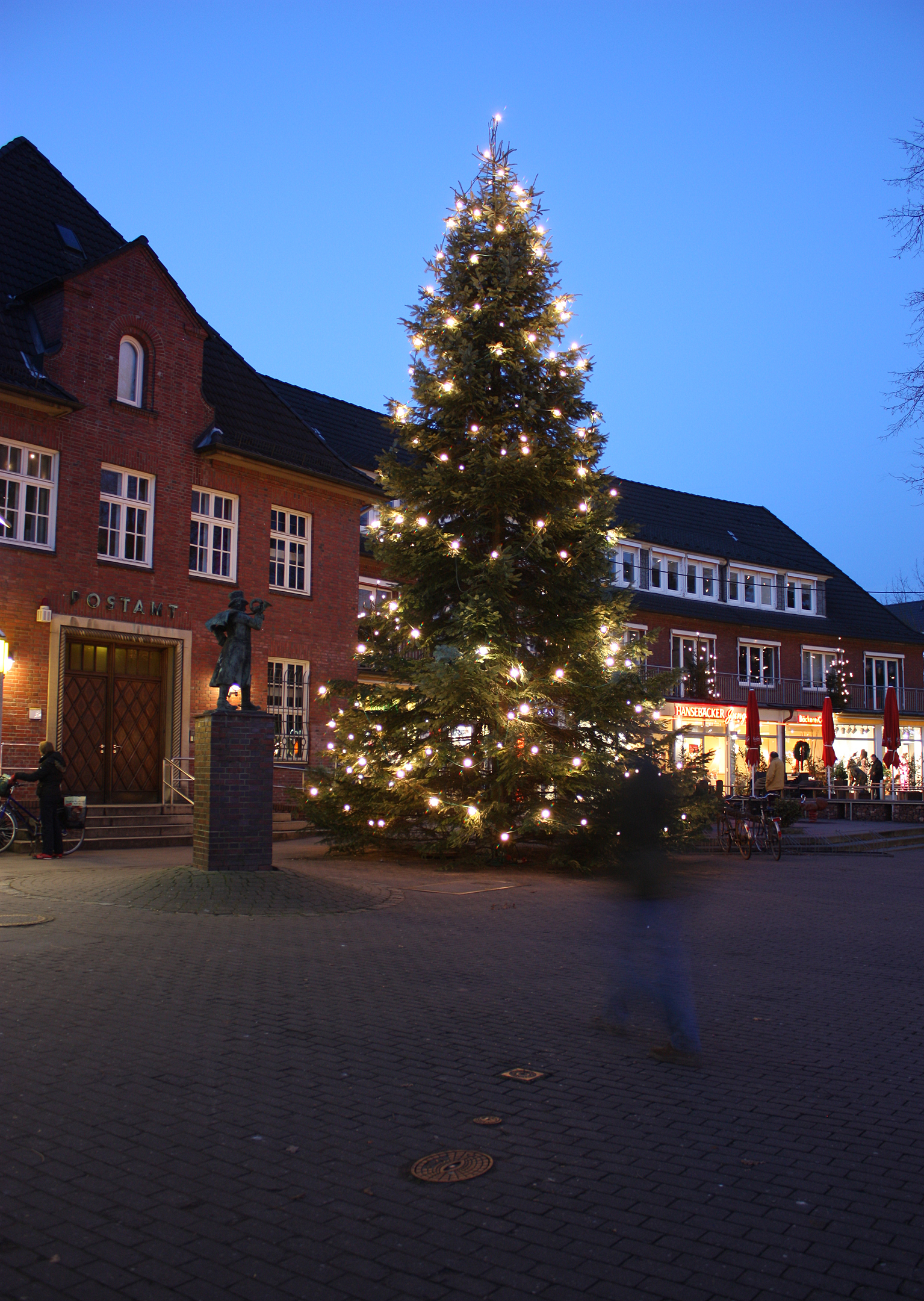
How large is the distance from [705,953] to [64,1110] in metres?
5.95

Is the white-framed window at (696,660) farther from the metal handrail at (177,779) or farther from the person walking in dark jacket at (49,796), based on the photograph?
the person walking in dark jacket at (49,796)

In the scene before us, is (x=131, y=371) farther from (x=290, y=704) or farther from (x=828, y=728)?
(x=828, y=728)

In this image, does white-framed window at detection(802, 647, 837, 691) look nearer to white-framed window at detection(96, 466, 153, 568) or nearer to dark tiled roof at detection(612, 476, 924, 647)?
dark tiled roof at detection(612, 476, 924, 647)

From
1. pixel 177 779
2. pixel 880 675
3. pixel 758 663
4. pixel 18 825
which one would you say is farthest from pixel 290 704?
pixel 880 675

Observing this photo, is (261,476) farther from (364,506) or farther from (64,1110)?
(64,1110)

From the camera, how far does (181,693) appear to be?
20.7 metres

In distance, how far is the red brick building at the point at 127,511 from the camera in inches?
723

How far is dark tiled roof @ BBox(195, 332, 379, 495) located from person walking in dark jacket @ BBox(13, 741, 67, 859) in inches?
348

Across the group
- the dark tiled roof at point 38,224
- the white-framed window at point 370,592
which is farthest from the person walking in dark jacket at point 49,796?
the white-framed window at point 370,592

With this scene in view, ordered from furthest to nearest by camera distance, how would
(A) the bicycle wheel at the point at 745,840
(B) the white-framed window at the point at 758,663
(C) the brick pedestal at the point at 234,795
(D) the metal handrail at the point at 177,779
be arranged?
(B) the white-framed window at the point at 758,663
(D) the metal handrail at the point at 177,779
(A) the bicycle wheel at the point at 745,840
(C) the brick pedestal at the point at 234,795

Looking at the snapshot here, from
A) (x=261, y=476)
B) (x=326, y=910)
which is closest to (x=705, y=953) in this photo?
(x=326, y=910)

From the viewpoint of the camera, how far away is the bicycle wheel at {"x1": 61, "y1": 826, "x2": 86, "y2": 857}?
51.6 feet

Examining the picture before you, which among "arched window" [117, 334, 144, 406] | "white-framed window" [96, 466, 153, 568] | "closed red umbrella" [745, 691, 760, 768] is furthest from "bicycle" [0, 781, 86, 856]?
"closed red umbrella" [745, 691, 760, 768]

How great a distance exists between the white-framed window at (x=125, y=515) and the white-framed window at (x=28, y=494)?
0.97 m
